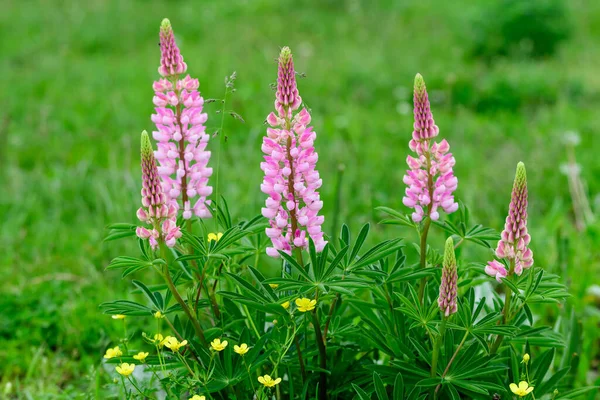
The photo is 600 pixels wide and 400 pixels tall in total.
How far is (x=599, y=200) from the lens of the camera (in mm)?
4168

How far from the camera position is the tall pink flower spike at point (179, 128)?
5.87 feet

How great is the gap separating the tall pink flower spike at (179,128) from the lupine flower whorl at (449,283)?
0.67 m

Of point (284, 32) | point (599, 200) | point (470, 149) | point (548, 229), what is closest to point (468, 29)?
point (284, 32)

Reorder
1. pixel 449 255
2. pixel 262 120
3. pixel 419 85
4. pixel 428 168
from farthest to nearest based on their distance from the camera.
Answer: pixel 262 120, pixel 428 168, pixel 419 85, pixel 449 255

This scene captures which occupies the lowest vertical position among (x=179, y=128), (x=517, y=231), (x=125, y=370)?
(x=125, y=370)

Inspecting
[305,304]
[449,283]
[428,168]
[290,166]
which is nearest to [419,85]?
[428,168]

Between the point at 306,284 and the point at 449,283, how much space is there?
34cm

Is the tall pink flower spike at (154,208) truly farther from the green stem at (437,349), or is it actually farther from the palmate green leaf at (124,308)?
the green stem at (437,349)

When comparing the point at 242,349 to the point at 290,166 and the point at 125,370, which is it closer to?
the point at 125,370

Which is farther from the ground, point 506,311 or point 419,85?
point 419,85

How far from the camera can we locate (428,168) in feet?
5.69

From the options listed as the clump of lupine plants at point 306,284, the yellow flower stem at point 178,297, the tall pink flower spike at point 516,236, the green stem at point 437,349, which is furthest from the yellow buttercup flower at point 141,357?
the tall pink flower spike at point 516,236

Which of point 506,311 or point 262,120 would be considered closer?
point 506,311

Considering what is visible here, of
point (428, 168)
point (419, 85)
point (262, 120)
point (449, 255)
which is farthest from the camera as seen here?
point (262, 120)
